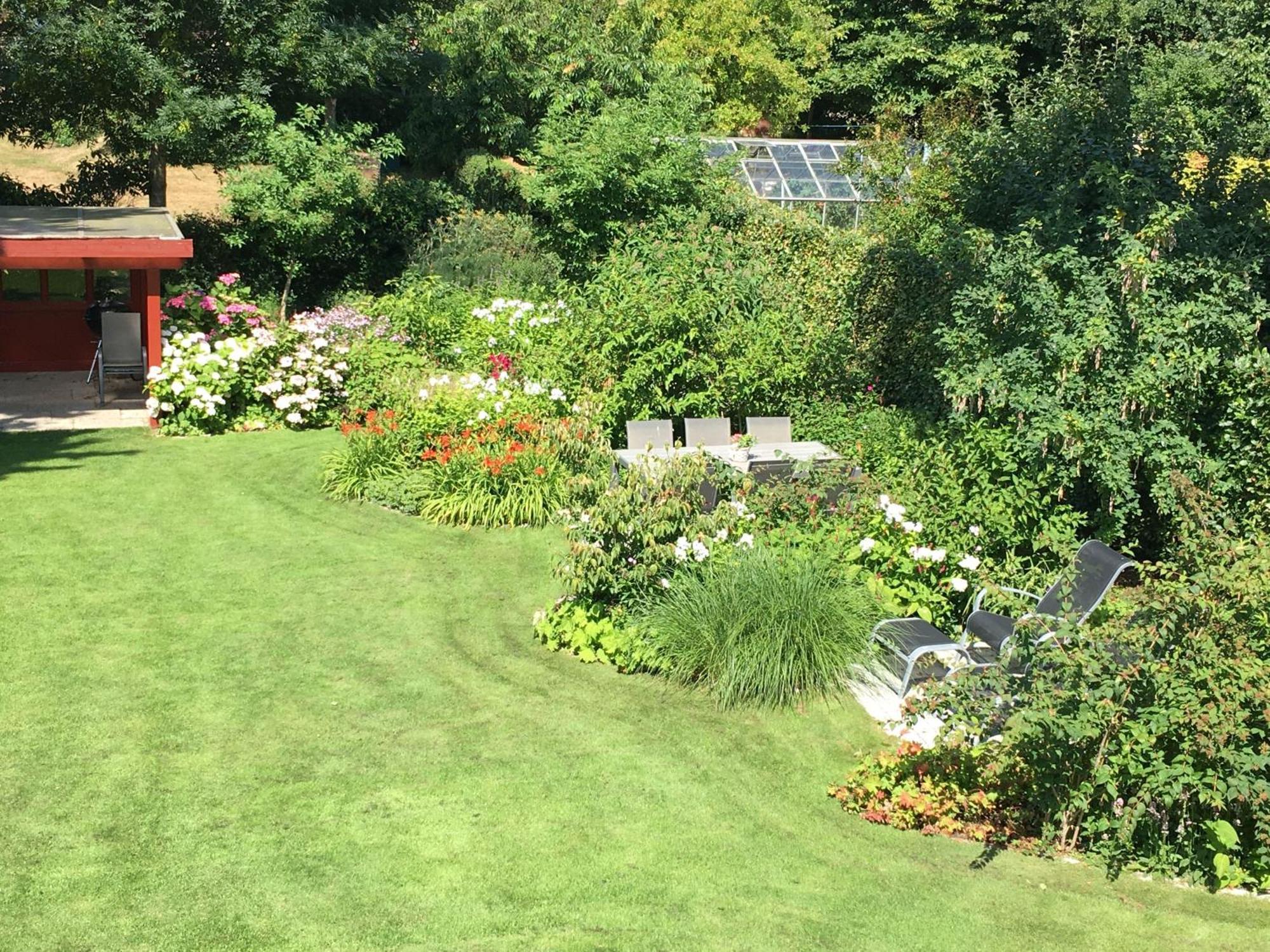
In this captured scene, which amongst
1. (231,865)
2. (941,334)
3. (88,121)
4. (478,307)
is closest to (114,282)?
(88,121)

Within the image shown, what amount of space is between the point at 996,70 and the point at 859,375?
60.8 feet

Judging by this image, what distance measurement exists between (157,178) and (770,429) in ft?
37.7

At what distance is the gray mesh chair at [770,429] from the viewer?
10.8 meters

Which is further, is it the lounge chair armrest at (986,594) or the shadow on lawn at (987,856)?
the lounge chair armrest at (986,594)

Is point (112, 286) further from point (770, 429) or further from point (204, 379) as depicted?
point (770, 429)

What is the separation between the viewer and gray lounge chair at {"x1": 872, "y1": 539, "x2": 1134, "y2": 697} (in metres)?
7.06

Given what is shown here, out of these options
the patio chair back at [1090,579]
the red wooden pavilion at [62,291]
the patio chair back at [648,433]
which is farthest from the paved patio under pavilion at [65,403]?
the patio chair back at [1090,579]

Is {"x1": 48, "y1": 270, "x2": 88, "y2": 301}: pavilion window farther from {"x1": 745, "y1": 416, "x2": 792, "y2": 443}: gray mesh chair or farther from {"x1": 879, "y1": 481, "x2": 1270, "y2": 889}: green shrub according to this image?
{"x1": 879, "y1": 481, "x2": 1270, "y2": 889}: green shrub

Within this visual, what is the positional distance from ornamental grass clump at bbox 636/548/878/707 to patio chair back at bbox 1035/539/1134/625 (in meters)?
1.11

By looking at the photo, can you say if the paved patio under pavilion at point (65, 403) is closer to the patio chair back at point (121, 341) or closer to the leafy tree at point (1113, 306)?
the patio chair back at point (121, 341)

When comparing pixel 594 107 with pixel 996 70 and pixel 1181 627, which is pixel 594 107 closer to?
pixel 996 70

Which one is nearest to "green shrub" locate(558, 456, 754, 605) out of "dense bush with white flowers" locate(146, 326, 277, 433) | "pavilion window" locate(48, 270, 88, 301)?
"dense bush with white flowers" locate(146, 326, 277, 433)

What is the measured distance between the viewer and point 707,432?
10.6 m

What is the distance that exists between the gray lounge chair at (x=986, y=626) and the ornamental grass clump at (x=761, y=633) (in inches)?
8.8
